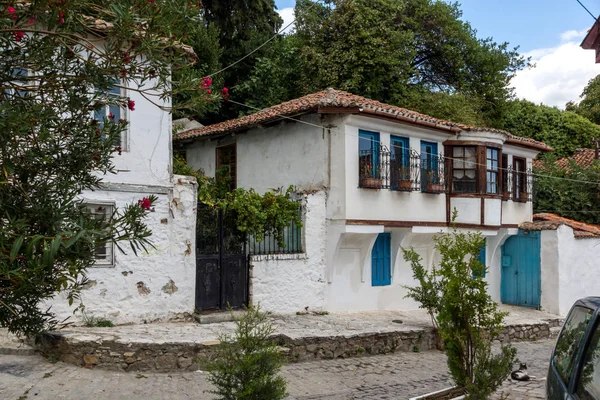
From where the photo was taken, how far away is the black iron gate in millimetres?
11906

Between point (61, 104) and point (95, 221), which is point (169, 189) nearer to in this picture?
point (61, 104)

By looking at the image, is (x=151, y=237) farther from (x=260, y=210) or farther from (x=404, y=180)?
(x=404, y=180)

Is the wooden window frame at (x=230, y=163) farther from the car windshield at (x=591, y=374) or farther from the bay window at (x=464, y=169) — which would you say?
the car windshield at (x=591, y=374)

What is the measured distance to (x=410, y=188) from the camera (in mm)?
14727

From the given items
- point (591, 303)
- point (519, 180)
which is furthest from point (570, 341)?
point (519, 180)

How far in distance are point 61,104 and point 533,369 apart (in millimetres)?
10018

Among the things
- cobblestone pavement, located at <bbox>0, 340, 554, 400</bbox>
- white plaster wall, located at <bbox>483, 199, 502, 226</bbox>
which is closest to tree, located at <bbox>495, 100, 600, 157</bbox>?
white plaster wall, located at <bbox>483, 199, 502, 226</bbox>

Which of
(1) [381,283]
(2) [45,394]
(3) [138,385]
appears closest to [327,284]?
(1) [381,283]

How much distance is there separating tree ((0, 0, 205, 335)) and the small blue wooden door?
10910 millimetres

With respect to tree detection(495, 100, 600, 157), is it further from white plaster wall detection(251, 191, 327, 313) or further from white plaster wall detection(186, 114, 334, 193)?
white plaster wall detection(251, 191, 327, 313)

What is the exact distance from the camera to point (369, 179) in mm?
13695

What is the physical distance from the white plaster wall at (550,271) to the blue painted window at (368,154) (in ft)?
22.4

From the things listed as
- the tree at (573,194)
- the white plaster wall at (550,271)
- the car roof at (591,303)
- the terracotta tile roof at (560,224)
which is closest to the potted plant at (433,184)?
the terracotta tile roof at (560,224)

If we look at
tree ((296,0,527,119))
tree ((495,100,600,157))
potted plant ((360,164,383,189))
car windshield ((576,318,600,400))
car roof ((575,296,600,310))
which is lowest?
car windshield ((576,318,600,400))
